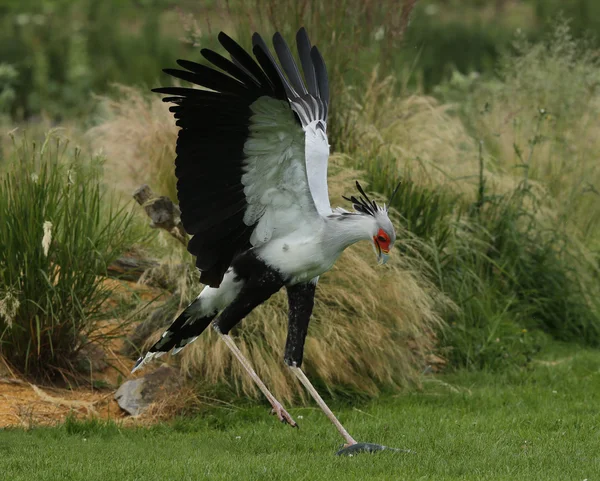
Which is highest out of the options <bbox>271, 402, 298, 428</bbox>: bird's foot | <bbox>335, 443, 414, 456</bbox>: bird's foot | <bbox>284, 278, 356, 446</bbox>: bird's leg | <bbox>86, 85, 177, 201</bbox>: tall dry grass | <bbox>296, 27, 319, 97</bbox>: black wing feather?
<bbox>296, 27, 319, 97</bbox>: black wing feather

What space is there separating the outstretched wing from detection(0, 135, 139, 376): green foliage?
118 cm

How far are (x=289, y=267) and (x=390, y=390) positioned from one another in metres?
1.75

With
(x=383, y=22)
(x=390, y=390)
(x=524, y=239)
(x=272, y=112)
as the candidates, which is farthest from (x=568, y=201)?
(x=272, y=112)

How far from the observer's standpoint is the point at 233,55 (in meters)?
4.74

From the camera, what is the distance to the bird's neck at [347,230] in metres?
5.25

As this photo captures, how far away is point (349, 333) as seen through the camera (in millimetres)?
6617

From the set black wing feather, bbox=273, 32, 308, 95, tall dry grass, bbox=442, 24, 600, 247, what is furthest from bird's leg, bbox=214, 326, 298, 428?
tall dry grass, bbox=442, 24, 600, 247

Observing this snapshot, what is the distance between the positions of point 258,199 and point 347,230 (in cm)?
49

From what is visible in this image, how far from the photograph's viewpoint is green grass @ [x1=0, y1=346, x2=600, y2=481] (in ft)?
15.7

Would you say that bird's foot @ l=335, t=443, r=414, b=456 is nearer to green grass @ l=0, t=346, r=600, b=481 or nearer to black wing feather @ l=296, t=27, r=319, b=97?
green grass @ l=0, t=346, r=600, b=481

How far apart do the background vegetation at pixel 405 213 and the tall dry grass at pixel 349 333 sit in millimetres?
11

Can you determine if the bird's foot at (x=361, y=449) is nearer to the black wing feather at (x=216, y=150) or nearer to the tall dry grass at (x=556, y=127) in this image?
the black wing feather at (x=216, y=150)

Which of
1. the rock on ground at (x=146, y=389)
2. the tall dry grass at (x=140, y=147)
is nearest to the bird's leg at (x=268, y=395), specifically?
the rock on ground at (x=146, y=389)

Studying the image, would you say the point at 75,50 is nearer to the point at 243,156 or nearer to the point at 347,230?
the point at 243,156
